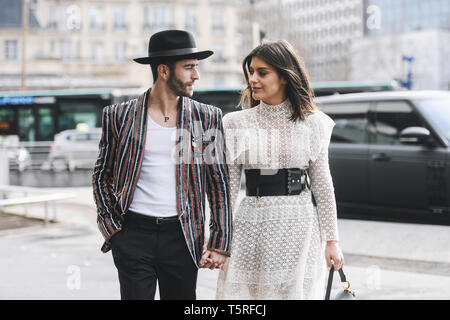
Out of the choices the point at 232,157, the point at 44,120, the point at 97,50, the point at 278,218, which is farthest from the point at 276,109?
the point at 97,50

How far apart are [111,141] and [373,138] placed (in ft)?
19.5

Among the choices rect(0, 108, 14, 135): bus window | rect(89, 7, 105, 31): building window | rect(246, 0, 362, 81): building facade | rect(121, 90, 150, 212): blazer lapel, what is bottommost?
rect(0, 108, 14, 135): bus window

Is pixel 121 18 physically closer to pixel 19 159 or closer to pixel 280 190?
pixel 19 159

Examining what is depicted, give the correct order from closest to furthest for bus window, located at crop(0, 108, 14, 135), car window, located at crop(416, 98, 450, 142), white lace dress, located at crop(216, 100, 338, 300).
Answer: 1. white lace dress, located at crop(216, 100, 338, 300)
2. car window, located at crop(416, 98, 450, 142)
3. bus window, located at crop(0, 108, 14, 135)

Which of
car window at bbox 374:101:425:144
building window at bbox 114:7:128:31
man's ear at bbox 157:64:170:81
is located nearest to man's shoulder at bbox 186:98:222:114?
man's ear at bbox 157:64:170:81

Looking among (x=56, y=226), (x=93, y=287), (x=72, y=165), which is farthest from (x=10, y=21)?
(x=93, y=287)

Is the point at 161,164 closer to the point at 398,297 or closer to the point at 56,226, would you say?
the point at 398,297

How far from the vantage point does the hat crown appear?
10.2ft

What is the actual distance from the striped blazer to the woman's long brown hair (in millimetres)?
412

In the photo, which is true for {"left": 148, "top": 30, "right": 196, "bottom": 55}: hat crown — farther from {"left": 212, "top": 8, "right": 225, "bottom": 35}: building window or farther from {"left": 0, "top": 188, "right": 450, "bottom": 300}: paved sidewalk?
{"left": 212, "top": 8, "right": 225, "bottom": 35}: building window
